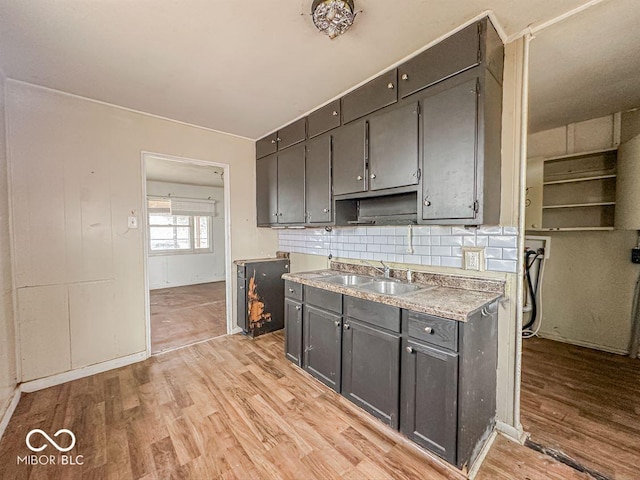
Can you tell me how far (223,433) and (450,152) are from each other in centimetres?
229

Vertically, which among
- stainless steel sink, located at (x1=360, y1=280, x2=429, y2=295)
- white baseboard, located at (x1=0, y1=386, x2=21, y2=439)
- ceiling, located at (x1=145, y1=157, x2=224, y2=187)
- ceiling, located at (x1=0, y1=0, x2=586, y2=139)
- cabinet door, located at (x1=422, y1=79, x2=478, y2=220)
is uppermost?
ceiling, located at (x1=0, y1=0, x2=586, y2=139)

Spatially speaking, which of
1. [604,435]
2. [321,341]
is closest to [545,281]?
[604,435]

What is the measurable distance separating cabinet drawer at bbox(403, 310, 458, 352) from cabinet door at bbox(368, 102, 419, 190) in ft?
2.91

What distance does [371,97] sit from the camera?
207cm

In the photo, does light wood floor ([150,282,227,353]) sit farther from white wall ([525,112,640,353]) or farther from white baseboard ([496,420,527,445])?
white wall ([525,112,640,353])

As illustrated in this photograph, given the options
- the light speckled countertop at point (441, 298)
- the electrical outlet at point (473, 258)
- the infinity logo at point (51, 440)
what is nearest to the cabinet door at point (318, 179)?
the light speckled countertop at point (441, 298)

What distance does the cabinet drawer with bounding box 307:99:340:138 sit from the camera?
2.39 metres

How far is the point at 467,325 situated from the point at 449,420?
516mm

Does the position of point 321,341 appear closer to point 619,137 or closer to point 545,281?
point 545,281

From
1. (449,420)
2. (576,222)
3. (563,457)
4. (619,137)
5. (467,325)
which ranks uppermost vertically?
(619,137)

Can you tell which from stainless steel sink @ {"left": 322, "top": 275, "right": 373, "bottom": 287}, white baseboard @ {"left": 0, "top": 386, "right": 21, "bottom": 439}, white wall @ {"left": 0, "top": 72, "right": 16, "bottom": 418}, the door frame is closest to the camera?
white baseboard @ {"left": 0, "top": 386, "right": 21, "bottom": 439}

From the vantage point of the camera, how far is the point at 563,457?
153 cm

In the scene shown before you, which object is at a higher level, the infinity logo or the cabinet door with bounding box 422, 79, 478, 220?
the cabinet door with bounding box 422, 79, 478, 220

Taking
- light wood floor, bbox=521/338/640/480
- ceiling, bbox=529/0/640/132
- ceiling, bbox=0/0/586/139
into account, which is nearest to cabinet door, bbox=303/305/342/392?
light wood floor, bbox=521/338/640/480
